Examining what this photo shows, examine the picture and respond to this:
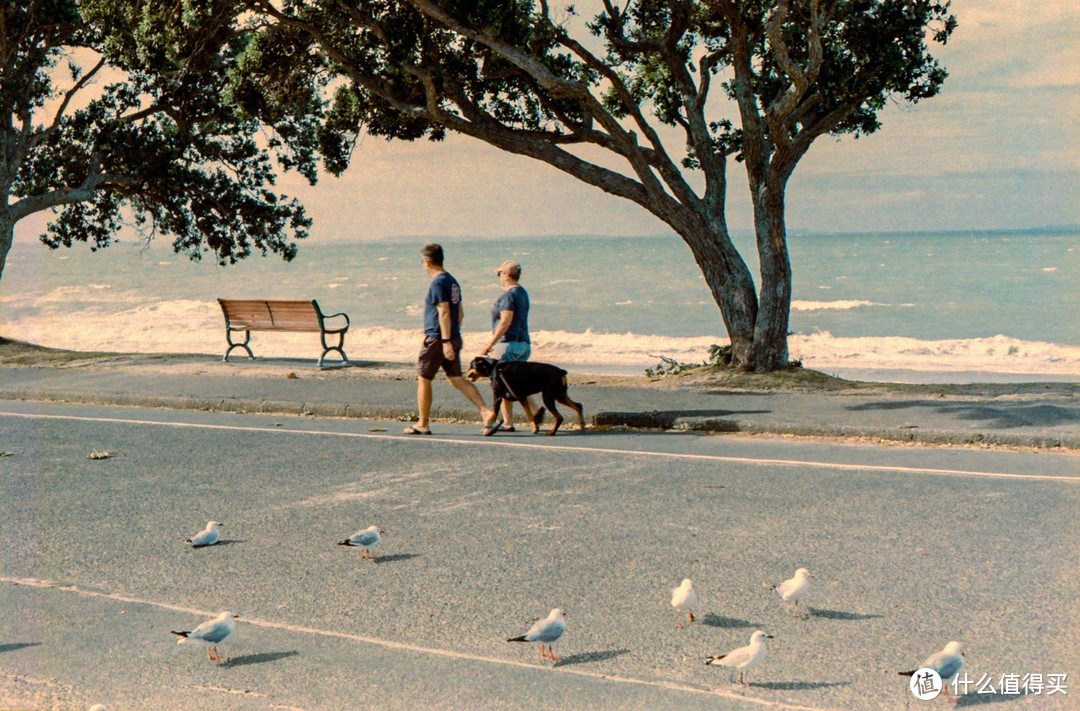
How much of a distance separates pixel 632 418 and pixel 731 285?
461 centimetres

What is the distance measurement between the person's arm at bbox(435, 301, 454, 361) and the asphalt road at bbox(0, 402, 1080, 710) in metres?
1.32

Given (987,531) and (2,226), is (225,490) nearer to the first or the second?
(987,531)

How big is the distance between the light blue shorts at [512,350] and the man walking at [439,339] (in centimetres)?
42

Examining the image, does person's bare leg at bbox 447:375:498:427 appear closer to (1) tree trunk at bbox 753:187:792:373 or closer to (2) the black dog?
(2) the black dog

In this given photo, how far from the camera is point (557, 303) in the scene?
58188mm

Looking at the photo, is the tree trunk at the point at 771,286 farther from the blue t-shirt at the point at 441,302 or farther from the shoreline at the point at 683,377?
the blue t-shirt at the point at 441,302

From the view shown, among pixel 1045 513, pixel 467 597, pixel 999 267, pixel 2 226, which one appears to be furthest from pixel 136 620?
pixel 999 267

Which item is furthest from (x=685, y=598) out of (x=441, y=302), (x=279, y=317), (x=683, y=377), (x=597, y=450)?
(x=279, y=317)

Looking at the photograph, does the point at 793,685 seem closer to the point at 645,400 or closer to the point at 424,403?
the point at 424,403

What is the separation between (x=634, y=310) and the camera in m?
53.0

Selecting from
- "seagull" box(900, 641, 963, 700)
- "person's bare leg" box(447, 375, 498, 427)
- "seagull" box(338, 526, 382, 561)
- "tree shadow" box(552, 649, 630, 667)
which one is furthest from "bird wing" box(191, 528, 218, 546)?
"person's bare leg" box(447, 375, 498, 427)

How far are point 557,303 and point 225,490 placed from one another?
50335 mm

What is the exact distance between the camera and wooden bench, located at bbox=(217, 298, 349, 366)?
17.6 meters

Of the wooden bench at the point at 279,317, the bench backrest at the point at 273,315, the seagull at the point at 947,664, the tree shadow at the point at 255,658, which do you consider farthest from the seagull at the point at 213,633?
the bench backrest at the point at 273,315
